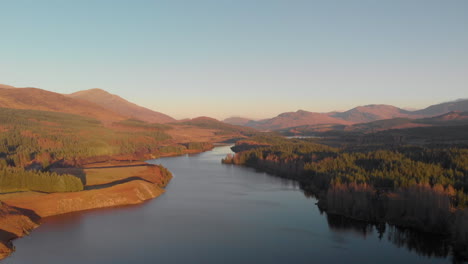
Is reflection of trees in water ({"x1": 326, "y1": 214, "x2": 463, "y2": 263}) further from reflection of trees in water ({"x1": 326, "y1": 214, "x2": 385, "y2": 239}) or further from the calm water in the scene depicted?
the calm water

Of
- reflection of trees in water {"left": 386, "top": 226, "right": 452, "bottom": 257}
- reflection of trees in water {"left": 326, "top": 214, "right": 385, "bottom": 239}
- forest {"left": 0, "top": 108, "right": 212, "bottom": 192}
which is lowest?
reflection of trees in water {"left": 386, "top": 226, "right": 452, "bottom": 257}

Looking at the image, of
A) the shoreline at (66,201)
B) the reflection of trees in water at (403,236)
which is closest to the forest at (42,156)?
the shoreline at (66,201)

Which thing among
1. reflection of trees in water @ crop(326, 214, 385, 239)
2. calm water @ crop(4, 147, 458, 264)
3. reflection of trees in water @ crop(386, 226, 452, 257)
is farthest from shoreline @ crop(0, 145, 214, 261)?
reflection of trees in water @ crop(386, 226, 452, 257)

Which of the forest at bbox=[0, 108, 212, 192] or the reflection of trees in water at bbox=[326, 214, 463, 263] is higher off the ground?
the forest at bbox=[0, 108, 212, 192]

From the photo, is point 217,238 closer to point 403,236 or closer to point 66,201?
point 403,236

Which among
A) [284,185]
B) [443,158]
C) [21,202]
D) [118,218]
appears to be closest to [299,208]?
[284,185]

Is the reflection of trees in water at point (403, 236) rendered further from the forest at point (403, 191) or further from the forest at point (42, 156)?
the forest at point (42, 156)
